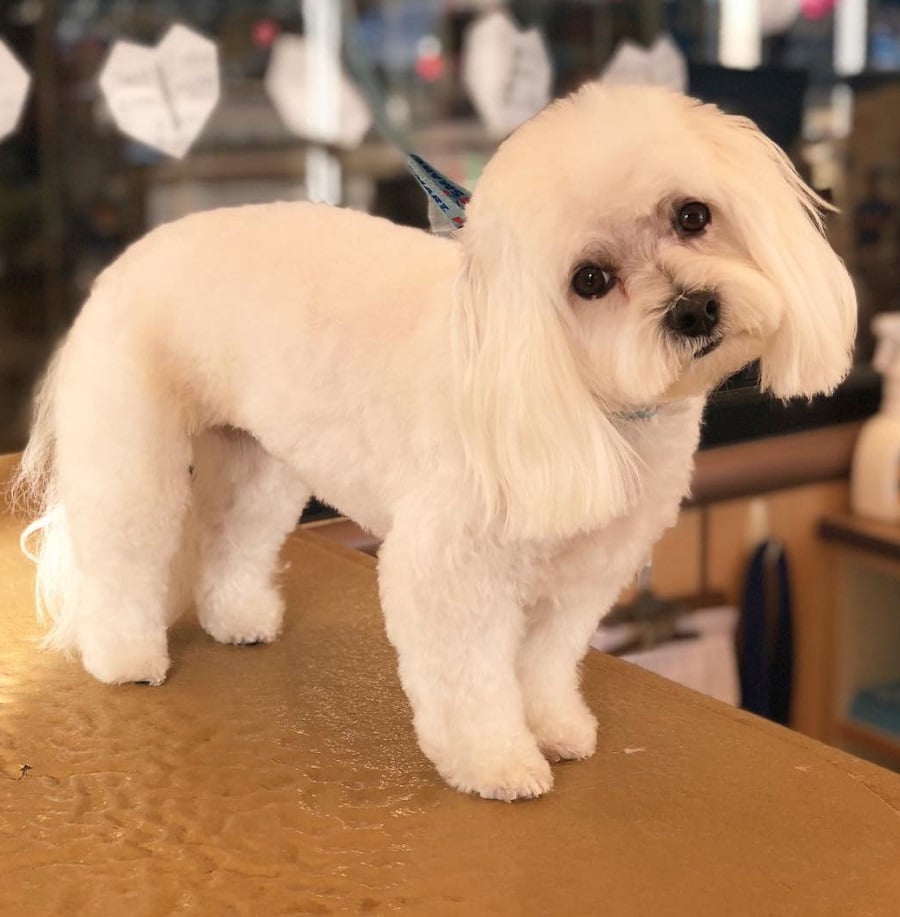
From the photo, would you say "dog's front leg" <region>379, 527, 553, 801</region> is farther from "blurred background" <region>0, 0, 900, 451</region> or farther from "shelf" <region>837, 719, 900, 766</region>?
"shelf" <region>837, 719, 900, 766</region>

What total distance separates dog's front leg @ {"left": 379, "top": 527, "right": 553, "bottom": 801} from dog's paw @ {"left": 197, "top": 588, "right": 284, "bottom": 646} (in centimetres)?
34

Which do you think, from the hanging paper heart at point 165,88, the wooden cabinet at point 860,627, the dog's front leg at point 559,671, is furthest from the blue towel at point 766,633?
the dog's front leg at point 559,671

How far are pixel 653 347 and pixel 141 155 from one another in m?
1.36

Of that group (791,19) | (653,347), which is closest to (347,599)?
(653,347)

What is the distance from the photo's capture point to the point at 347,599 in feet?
4.66

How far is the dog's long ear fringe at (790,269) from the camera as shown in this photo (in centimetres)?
86

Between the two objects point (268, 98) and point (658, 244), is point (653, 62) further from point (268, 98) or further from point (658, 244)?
point (658, 244)

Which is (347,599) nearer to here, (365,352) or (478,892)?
(365,352)

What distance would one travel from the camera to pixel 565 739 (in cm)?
105

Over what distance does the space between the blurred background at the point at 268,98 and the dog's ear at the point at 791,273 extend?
1.29 metres

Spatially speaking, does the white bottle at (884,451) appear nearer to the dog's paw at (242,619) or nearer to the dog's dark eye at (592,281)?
the dog's paw at (242,619)

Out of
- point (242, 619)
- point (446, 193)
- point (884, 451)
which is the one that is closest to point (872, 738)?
point (884, 451)

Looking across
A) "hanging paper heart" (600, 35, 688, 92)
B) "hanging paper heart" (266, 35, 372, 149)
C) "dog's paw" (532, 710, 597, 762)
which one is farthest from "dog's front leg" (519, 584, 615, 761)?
"hanging paper heart" (600, 35, 688, 92)

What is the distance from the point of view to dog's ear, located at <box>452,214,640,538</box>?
0.84 meters
